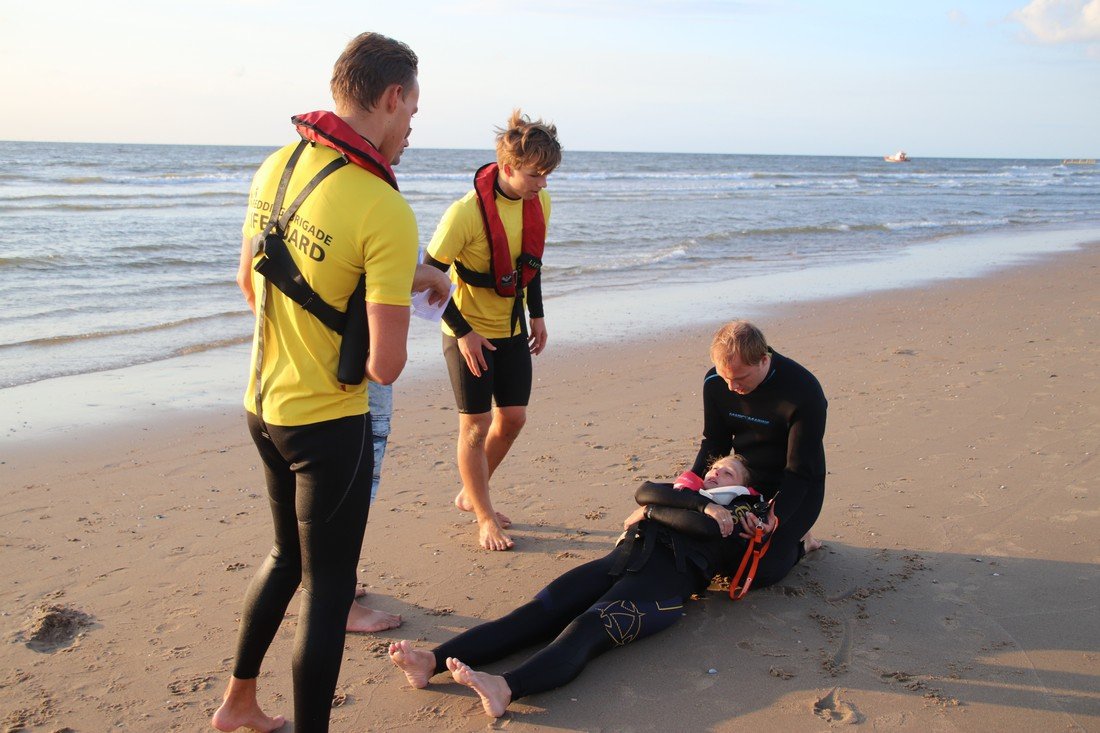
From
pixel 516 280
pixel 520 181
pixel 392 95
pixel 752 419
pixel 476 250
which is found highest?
pixel 392 95

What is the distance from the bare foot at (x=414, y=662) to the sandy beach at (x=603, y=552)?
6 centimetres

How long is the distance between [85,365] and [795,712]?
23.6ft

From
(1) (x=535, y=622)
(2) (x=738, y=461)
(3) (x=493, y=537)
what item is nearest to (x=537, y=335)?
(3) (x=493, y=537)

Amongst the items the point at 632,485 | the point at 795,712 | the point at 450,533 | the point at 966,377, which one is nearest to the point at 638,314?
the point at 966,377

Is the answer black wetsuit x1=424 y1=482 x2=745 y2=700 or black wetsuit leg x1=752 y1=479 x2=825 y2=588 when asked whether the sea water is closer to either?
black wetsuit leg x1=752 y1=479 x2=825 y2=588

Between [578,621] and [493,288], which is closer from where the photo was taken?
[578,621]

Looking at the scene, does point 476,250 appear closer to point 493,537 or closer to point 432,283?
point 493,537

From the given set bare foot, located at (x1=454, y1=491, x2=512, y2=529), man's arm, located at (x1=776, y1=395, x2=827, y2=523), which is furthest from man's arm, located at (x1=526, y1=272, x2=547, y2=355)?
man's arm, located at (x1=776, y1=395, x2=827, y2=523)

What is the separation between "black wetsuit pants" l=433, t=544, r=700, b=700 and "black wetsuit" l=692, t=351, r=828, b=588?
0.51m

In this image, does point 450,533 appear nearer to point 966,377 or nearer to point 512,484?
point 512,484

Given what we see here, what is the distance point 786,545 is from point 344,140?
2.64 meters

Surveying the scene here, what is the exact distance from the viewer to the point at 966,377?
296 inches

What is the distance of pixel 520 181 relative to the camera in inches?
177

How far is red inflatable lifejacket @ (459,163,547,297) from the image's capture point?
14.9ft
